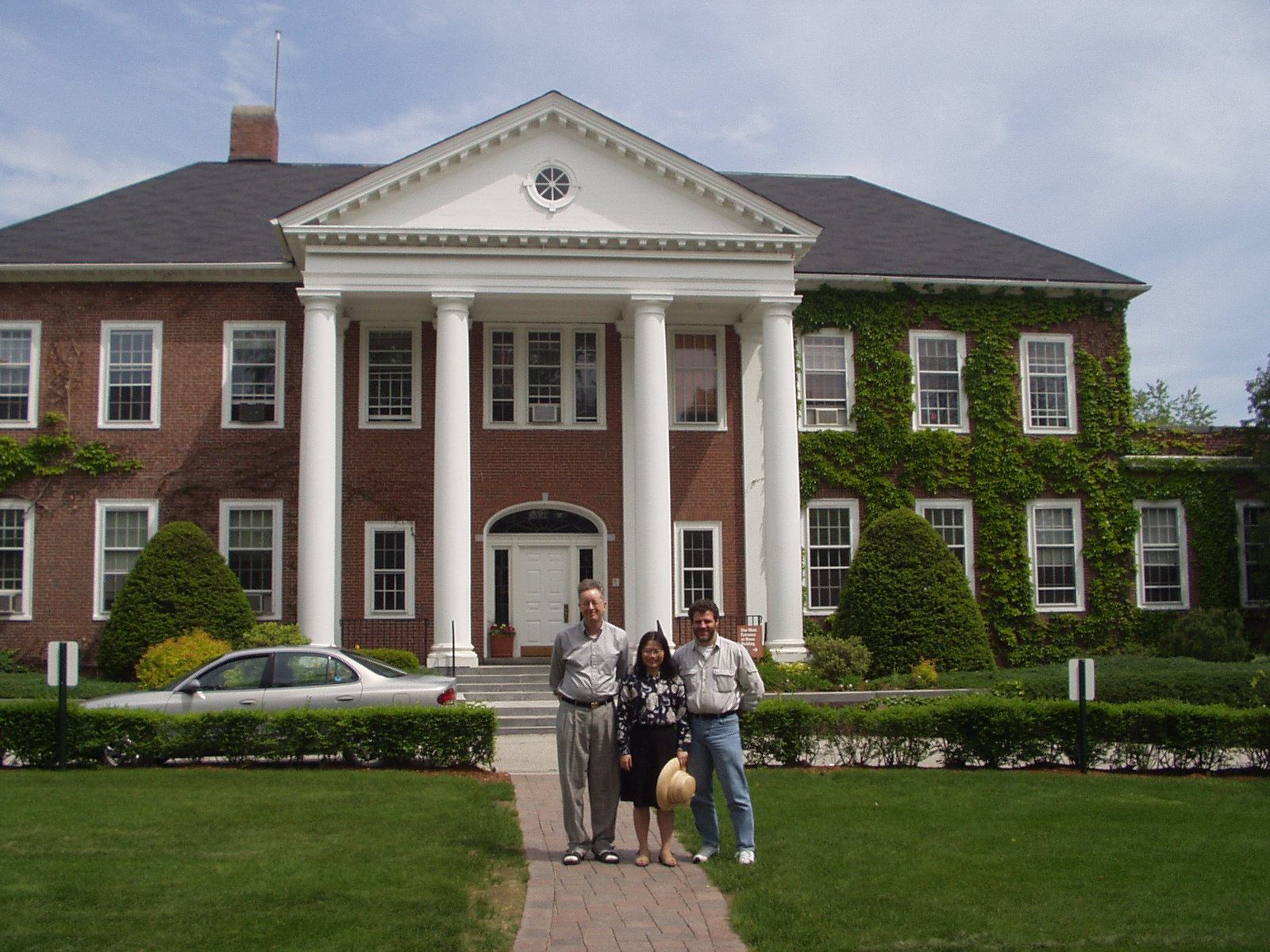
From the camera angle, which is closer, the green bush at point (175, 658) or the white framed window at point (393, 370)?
the green bush at point (175, 658)

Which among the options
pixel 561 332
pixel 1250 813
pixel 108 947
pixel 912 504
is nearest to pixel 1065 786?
pixel 1250 813

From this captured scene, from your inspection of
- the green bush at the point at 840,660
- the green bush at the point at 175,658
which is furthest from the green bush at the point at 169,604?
the green bush at the point at 840,660

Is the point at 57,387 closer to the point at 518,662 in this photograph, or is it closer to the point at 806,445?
the point at 518,662

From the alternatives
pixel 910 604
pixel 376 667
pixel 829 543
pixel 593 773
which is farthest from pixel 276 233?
pixel 593 773

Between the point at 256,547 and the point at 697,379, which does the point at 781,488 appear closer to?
the point at 697,379

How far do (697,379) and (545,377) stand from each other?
10.6 feet

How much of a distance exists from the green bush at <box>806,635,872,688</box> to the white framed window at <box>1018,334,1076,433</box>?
755 centimetres

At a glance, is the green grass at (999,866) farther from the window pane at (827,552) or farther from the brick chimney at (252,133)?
the brick chimney at (252,133)

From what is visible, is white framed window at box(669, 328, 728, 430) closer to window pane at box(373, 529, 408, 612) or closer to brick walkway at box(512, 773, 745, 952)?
window pane at box(373, 529, 408, 612)

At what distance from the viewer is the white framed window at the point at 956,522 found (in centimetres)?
2609

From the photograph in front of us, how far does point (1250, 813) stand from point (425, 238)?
55.5ft

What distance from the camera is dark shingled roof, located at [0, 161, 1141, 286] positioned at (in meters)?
25.2

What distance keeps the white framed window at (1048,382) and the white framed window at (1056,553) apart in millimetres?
1751

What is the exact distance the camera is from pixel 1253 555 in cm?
2686
